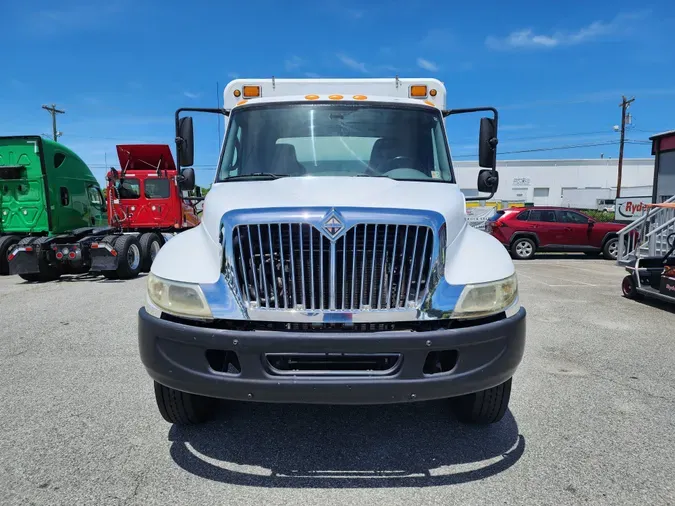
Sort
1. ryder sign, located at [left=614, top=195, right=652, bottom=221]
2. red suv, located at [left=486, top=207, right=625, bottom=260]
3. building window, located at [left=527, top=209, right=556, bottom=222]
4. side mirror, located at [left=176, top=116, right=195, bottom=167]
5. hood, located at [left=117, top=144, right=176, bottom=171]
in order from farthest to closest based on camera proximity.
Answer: ryder sign, located at [left=614, top=195, right=652, bottom=221], building window, located at [left=527, top=209, right=556, bottom=222], red suv, located at [left=486, top=207, right=625, bottom=260], hood, located at [left=117, top=144, right=176, bottom=171], side mirror, located at [left=176, top=116, right=195, bottom=167]

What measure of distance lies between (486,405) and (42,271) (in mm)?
10671

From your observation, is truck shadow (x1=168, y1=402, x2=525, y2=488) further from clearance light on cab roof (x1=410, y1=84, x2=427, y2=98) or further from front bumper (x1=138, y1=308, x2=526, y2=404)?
clearance light on cab roof (x1=410, y1=84, x2=427, y2=98)

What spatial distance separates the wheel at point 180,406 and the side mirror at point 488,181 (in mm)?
2997

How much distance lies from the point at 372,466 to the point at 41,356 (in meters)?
3.97

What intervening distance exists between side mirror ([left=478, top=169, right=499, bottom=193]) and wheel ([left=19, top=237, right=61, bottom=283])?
391 inches

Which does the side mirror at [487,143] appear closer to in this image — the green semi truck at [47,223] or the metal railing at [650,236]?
the metal railing at [650,236]

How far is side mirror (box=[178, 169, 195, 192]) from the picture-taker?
4.62 meters

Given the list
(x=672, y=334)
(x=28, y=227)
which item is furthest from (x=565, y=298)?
(x=28, y=227)

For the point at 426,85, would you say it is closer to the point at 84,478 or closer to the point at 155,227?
the point at 84,478

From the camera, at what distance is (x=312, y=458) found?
3068mm

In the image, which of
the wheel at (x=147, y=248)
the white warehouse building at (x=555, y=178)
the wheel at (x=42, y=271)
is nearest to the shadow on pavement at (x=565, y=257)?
the wheel at (x=147, y=248)

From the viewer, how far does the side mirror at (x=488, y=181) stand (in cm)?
458

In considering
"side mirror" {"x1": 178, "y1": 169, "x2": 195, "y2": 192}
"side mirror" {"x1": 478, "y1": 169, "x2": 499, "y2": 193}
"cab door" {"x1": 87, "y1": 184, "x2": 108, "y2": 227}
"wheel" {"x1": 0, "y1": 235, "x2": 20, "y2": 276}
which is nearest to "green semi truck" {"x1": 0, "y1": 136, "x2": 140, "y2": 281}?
"wheel" {"x1": 0, "y1": 235, "x2": 20, "y2": 276}

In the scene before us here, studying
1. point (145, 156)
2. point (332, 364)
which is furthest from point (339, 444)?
point (145, 156)
